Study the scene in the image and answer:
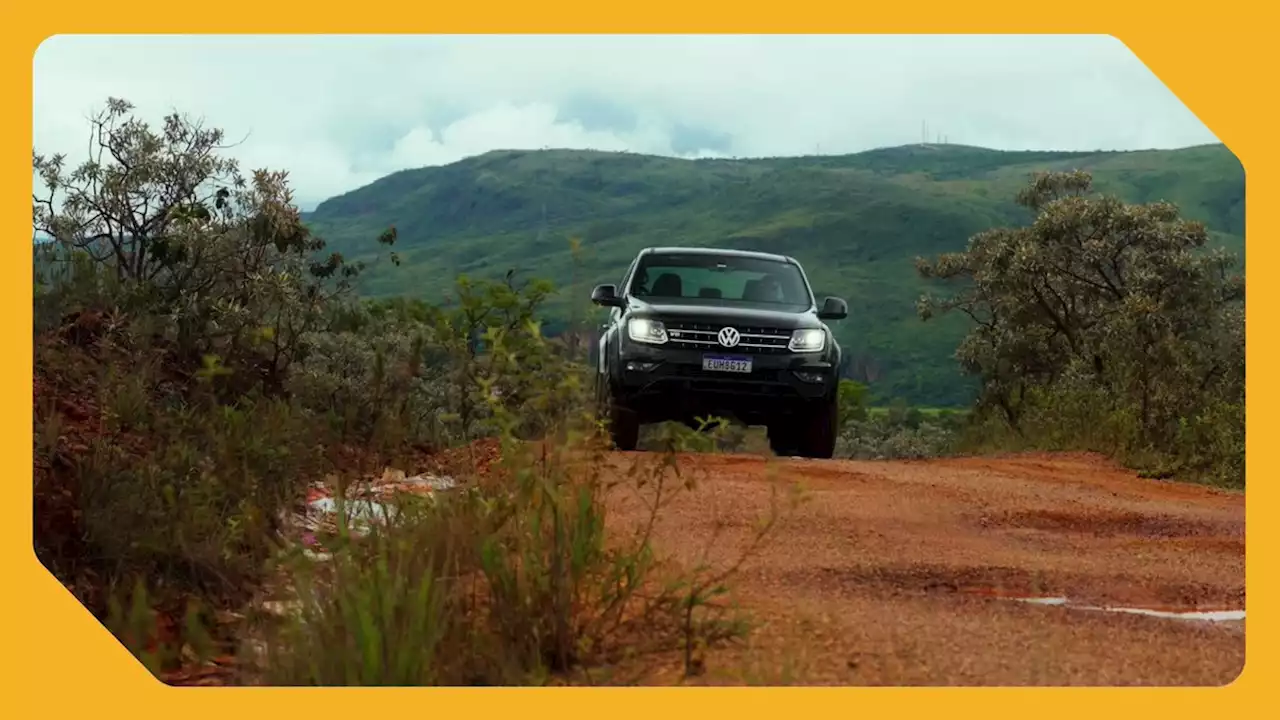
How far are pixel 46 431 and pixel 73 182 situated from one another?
9.04 feet

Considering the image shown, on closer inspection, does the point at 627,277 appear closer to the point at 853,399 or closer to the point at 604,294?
the point at 604,294

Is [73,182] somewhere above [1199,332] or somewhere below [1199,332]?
above

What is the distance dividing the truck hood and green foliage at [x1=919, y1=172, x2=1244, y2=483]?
12.0 ft

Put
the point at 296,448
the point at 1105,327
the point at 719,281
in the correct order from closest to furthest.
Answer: the point at 296,448
the point at 719,281
the point at 1105,327

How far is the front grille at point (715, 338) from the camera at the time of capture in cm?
1159

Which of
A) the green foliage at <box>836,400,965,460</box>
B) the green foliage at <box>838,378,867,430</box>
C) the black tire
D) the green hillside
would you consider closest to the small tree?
the black tire

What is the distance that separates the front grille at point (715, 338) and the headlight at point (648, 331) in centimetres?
5

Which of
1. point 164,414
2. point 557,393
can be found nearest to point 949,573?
point 557,393

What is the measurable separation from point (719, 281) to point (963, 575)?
610cm

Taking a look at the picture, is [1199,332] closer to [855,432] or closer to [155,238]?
[155,238]

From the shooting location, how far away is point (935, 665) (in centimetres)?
500

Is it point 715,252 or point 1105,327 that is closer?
point 715,252

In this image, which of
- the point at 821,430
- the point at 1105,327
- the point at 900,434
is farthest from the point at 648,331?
the point at 900,434

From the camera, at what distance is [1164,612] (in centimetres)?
625
